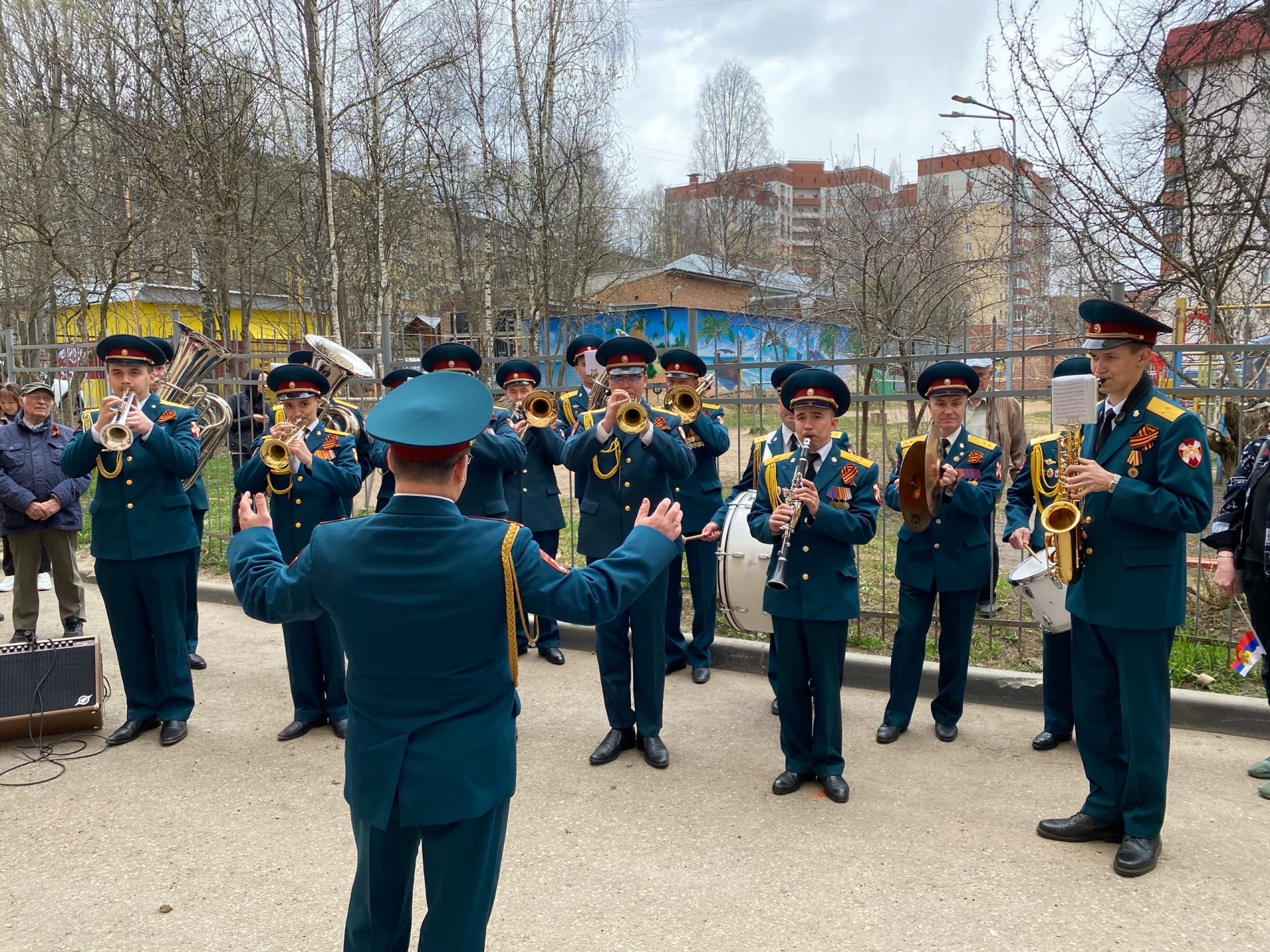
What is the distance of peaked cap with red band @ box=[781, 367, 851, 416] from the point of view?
433 centimetres

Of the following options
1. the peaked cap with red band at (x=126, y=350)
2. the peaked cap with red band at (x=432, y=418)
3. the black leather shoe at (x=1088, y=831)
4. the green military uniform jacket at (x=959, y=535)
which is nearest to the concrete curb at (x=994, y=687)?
the green military uniform jacket at (x=959, y=535)

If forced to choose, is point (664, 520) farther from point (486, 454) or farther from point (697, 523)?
point (697, 523)

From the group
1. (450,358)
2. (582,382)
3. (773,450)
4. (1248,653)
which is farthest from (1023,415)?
(450,358)

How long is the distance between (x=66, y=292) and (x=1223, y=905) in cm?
1806

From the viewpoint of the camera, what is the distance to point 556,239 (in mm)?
18547

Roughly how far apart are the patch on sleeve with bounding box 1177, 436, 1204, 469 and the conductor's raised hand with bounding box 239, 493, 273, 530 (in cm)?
339

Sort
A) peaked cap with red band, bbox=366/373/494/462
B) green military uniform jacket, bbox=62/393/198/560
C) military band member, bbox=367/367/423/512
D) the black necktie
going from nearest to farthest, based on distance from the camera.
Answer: peaked cap with red band, bbox=366/373/494/462 → the black necktie → green military uniform jacket, bbox=62/393/198/560 → military band member, bbox=367/367/423/512

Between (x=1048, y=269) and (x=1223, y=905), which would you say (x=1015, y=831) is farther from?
(x=1048, y=269)

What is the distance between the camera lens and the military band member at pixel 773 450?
15.7ft

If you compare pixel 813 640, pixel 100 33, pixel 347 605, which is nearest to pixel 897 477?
pixel 813 640

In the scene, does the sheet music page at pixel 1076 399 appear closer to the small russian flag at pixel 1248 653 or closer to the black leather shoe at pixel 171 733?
the small russian flag at pixel 1248 653

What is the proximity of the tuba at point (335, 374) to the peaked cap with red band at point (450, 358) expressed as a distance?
0.42 meters

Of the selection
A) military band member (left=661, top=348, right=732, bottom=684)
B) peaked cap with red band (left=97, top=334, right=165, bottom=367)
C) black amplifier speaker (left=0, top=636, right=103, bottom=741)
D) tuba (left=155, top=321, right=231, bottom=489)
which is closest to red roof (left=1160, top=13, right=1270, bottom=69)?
military band member (left=661, top=348, right=732, bottom=684)

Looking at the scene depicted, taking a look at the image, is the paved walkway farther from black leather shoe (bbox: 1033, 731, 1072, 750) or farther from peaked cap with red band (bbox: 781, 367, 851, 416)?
peaked cap with red band (bbox: 781, 367, 851, 416)
